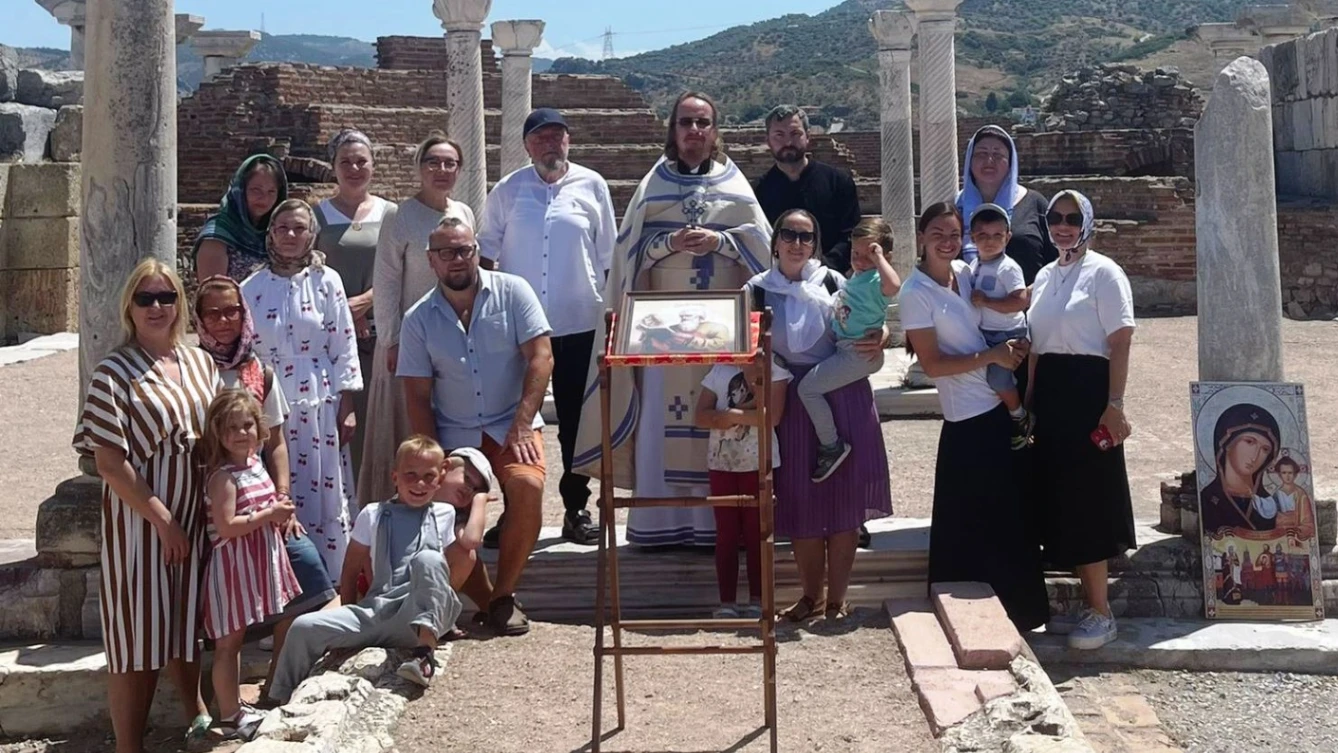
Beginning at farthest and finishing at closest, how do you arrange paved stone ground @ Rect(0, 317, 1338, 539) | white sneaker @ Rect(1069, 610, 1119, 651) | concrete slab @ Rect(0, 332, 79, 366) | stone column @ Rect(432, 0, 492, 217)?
stone column @ Rect(432, 0, 492, 217) → concrete slab @ Rect(0, 332, 79, 366) → paved stone ground @ Rect(0, 317, 1338, 539) → white sneaker @ Rect(1069, 610, 1119, 651)

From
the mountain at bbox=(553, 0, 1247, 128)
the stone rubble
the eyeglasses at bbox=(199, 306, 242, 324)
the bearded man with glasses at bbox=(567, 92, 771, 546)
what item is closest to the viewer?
the stone rubble

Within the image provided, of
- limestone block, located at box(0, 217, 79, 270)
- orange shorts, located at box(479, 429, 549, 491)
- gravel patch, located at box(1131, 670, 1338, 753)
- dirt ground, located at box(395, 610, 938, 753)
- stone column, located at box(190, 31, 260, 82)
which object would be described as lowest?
gravel patch, located at box(1131, 670, 1338, 753)

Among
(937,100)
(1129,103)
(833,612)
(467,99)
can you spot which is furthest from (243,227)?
(1129,103)

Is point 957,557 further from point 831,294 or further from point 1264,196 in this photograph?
point 1264,196

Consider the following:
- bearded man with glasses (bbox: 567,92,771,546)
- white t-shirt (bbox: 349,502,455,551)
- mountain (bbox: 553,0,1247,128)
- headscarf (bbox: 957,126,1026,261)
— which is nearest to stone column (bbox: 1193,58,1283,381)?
headscarf (bbox: 957,126,1026,261)

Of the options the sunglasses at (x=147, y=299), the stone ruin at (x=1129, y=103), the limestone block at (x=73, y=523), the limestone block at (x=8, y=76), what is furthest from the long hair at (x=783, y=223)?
the stone ruin at (x=1129, y=103)

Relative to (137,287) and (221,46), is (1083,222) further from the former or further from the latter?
(221,46)

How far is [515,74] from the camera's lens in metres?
19.7

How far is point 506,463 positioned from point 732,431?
2.75 ft

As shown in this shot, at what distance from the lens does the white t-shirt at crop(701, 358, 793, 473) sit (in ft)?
18.9

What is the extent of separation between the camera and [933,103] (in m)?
13.5

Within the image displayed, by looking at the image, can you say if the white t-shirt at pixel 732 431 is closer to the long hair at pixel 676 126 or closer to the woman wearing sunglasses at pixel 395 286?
the long hair at pixel 676 126

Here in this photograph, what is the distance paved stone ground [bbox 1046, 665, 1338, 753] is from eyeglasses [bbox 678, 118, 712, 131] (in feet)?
7.96

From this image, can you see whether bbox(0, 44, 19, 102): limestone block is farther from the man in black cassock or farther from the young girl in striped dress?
the young girl in striped dress
